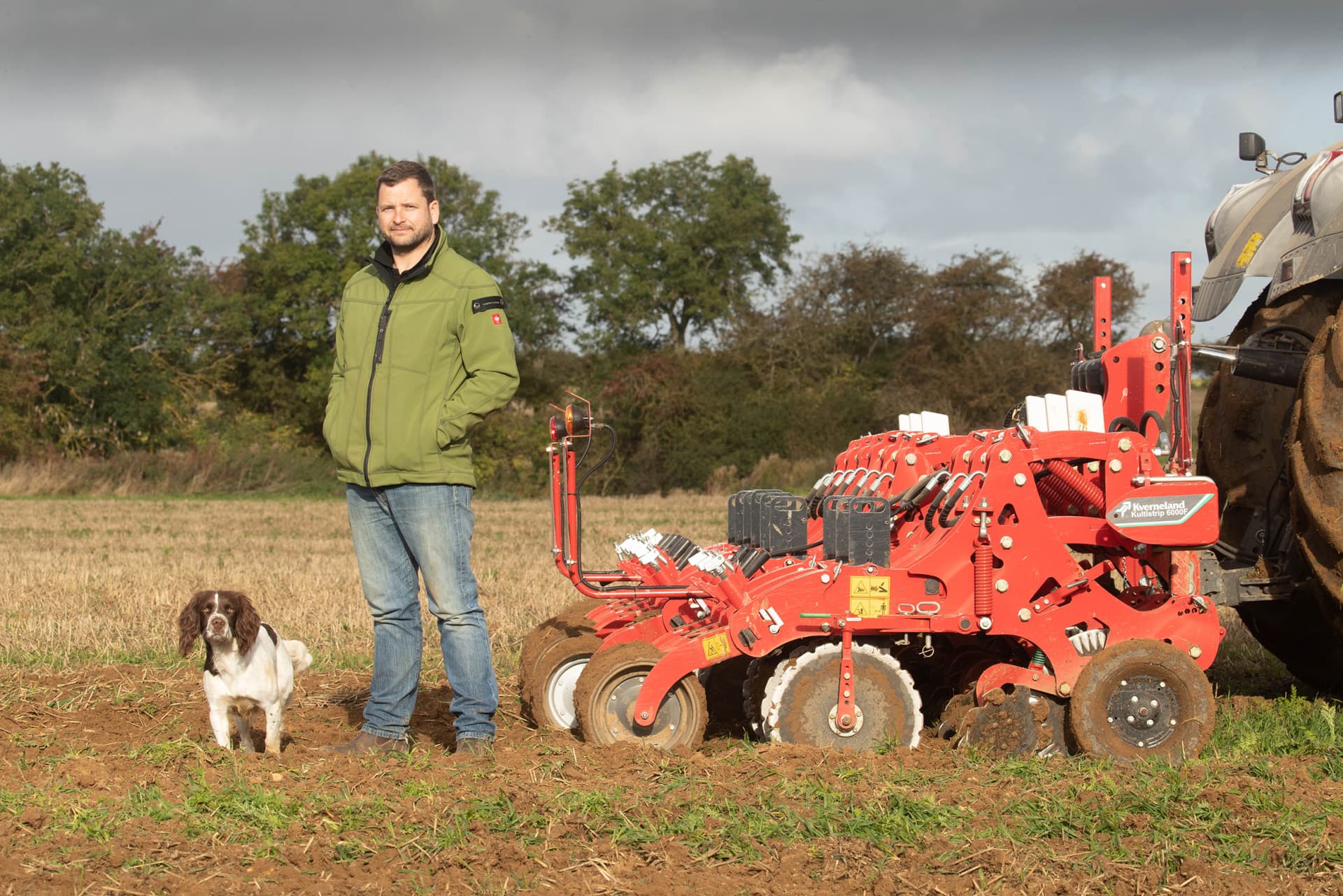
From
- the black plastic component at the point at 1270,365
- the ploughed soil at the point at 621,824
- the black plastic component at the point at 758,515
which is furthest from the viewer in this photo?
the black plastic component at the point at 758,515

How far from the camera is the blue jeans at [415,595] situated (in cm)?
542

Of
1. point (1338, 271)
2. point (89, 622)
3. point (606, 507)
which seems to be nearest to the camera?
point (1338, 271)

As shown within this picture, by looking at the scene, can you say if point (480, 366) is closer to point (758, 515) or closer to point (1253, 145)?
point (758, 515)

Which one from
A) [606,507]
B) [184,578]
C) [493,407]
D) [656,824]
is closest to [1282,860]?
[656,824]

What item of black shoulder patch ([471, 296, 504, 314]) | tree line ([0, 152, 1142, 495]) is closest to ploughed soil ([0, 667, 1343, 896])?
black shoulder patch ([471, 296, 504, 314])

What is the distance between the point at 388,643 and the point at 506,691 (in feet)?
5.10

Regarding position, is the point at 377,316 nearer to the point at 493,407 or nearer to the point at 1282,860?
the point at 493,407

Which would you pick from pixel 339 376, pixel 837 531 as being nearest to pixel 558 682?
pixel 837 531

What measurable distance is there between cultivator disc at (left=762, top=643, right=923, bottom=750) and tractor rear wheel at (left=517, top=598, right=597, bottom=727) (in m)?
1.21

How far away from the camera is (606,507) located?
24250 millimetres

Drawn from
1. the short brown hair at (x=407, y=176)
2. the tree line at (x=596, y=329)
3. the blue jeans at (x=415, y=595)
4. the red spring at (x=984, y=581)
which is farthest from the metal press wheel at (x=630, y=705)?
the tree line at (x=596, y=329)

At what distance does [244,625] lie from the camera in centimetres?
571

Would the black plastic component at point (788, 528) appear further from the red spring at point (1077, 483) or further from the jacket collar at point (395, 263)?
the jacket collar at point (395, 263)

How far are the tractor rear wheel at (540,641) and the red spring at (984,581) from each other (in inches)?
76.5
